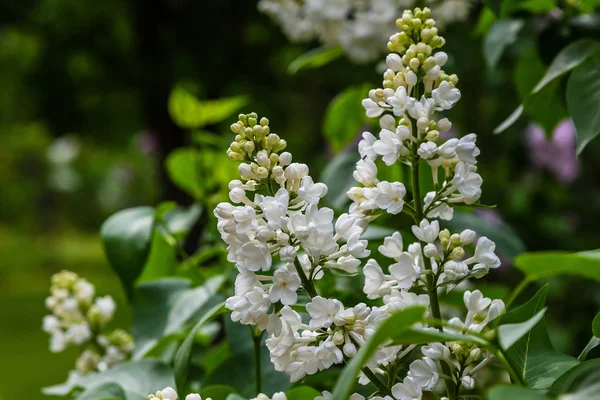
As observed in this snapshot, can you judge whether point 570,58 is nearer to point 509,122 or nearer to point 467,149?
point 509,122

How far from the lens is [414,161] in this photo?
0.60m

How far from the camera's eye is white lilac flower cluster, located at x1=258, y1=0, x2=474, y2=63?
143cm

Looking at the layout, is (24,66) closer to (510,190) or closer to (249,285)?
(510,190)

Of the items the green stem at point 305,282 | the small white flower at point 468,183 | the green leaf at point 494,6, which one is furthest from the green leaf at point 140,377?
the green leaf at point 494,6

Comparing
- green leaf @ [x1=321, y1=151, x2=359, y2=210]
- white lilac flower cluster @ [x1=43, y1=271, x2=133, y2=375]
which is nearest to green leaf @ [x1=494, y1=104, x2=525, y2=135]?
green leaf @ [x1=321, y1=151, x2=359, y2=210]

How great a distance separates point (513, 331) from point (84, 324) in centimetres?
78

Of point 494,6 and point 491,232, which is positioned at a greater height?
point 494,6

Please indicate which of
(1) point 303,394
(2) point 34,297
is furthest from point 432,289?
(2) point 34,297

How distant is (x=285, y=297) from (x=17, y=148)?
1359 cm

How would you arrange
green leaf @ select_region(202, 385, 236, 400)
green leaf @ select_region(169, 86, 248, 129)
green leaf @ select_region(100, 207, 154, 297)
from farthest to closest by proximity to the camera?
green leaf @ select_region(169, 86, 248, 129) < green leaf @ select_region(100, 207, 154, 297) < green leaf @ select_region(202, 385, 236, 400)

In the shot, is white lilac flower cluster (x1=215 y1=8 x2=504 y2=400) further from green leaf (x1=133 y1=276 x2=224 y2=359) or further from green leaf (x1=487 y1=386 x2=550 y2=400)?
green leaf (x1=133 y1=276 x2=224 y2=359)

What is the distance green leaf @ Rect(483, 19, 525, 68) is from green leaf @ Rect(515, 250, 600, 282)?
774 millimetres

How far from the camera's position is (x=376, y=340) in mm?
401

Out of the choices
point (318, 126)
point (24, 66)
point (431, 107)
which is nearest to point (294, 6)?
point (431, 107)
